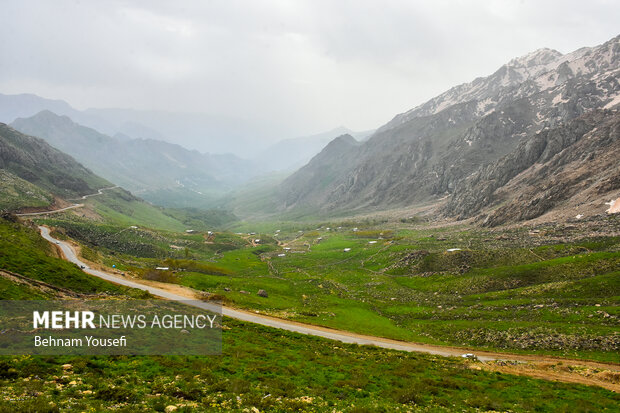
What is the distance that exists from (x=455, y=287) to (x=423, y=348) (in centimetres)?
3618

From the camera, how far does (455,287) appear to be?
7881 centimetres

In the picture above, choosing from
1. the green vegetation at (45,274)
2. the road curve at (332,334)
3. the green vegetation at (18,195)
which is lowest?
the road curve at (332,334)

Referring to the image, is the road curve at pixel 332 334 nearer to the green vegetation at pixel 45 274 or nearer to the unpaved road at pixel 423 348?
the unpaved road at pixel 423 348

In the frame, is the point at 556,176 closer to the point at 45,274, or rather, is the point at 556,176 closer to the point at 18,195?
the point at 45,274

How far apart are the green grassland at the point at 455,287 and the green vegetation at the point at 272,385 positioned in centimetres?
2012

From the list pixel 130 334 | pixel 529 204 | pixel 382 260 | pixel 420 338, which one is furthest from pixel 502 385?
pixel 529 204

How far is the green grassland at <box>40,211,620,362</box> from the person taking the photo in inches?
1970

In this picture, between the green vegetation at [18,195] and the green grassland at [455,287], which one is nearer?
the green grassland at [455,287]

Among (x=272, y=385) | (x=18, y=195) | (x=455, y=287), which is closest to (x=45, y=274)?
(x=272, y=385)

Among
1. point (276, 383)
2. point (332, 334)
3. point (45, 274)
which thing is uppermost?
point (45, 274)

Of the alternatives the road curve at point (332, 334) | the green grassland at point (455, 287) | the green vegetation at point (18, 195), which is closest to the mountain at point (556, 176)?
the green grassland at point (455, 287)

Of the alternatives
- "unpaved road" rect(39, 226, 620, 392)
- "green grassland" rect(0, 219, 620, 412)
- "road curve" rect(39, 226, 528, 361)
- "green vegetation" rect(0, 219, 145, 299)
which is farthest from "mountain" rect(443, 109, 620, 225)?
"green vegetation" rect(0, 219, 145, 299)

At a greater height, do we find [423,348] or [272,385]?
[272,385]

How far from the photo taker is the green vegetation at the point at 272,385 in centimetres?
1922
